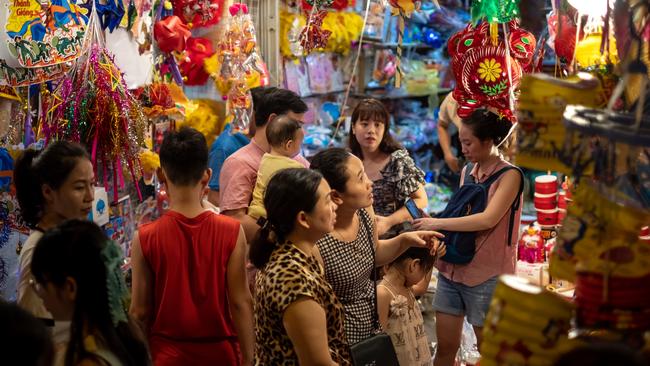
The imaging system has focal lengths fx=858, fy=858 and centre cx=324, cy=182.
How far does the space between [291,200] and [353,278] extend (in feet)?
1.74

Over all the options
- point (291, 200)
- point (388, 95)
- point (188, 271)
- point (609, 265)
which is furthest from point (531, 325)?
point (388, 95)

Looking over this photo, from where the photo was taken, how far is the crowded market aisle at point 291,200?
1640 millimetres

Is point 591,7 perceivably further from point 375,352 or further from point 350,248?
point 375,352

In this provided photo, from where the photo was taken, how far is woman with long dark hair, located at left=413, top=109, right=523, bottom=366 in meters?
3.56

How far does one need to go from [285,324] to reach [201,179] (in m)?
0.67

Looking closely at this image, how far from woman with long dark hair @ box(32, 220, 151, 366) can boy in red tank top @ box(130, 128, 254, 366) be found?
2.64ft

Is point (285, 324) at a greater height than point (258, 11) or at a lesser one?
lesser

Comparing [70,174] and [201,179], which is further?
[201,179]

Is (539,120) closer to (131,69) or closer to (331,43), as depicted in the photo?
(131,69)

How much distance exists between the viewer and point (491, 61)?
3.43 metres

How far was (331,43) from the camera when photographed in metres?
6.04

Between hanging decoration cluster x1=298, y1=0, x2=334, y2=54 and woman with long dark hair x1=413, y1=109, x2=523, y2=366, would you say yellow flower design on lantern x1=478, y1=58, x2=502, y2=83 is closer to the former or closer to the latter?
woman with long dark hair x1=413, y1=109, x2=523, y2=366

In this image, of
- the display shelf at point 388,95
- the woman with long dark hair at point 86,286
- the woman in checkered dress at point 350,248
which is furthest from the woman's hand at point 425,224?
the display shelf at point 388,95

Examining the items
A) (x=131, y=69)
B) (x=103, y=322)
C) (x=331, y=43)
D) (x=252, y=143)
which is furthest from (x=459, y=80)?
(x=331, y=43)
